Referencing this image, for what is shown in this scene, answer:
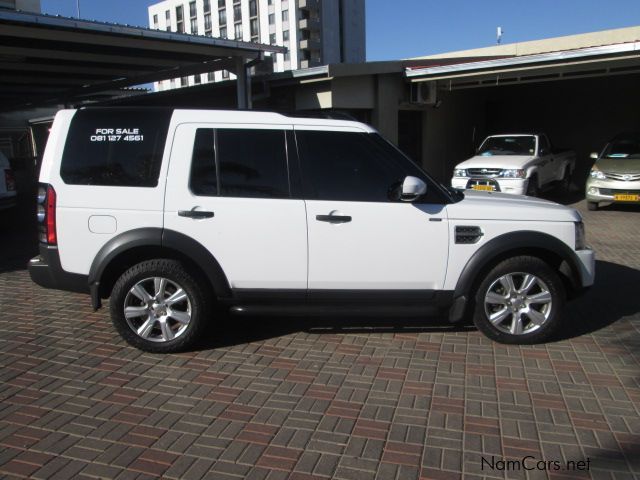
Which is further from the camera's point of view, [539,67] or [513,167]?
[539,67]

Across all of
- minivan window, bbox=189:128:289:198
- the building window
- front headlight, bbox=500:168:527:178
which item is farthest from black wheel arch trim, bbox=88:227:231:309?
the building window

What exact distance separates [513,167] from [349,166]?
879cm

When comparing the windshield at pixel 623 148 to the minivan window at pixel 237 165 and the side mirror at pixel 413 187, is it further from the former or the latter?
the minivan window at pixel 237 165

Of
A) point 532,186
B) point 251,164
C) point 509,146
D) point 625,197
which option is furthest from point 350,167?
point 509,146

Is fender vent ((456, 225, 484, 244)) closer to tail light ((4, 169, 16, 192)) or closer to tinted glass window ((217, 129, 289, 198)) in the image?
tinted glass window ((217, 129, 289, 198))

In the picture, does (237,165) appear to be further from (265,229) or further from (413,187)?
(413,187)

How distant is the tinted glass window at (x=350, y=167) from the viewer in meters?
4.40

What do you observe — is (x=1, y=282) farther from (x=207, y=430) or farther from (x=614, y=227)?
(x=614, y=227)

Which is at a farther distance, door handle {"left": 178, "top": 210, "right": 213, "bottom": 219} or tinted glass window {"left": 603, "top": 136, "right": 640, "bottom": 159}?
tinted glass window {"left": 603, "top": 136, "right": 640, "bottom": 159}

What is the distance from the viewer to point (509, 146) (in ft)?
45.4

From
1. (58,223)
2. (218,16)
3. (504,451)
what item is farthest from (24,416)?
(218,16)

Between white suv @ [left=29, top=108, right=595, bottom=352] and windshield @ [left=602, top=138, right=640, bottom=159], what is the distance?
9.95m

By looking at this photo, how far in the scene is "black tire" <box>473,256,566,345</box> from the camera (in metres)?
4.49

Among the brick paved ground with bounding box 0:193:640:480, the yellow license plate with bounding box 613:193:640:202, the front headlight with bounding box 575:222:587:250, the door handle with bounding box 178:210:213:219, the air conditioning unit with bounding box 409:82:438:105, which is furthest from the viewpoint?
the air conditioning unit with bounding box 409:82:438:105
